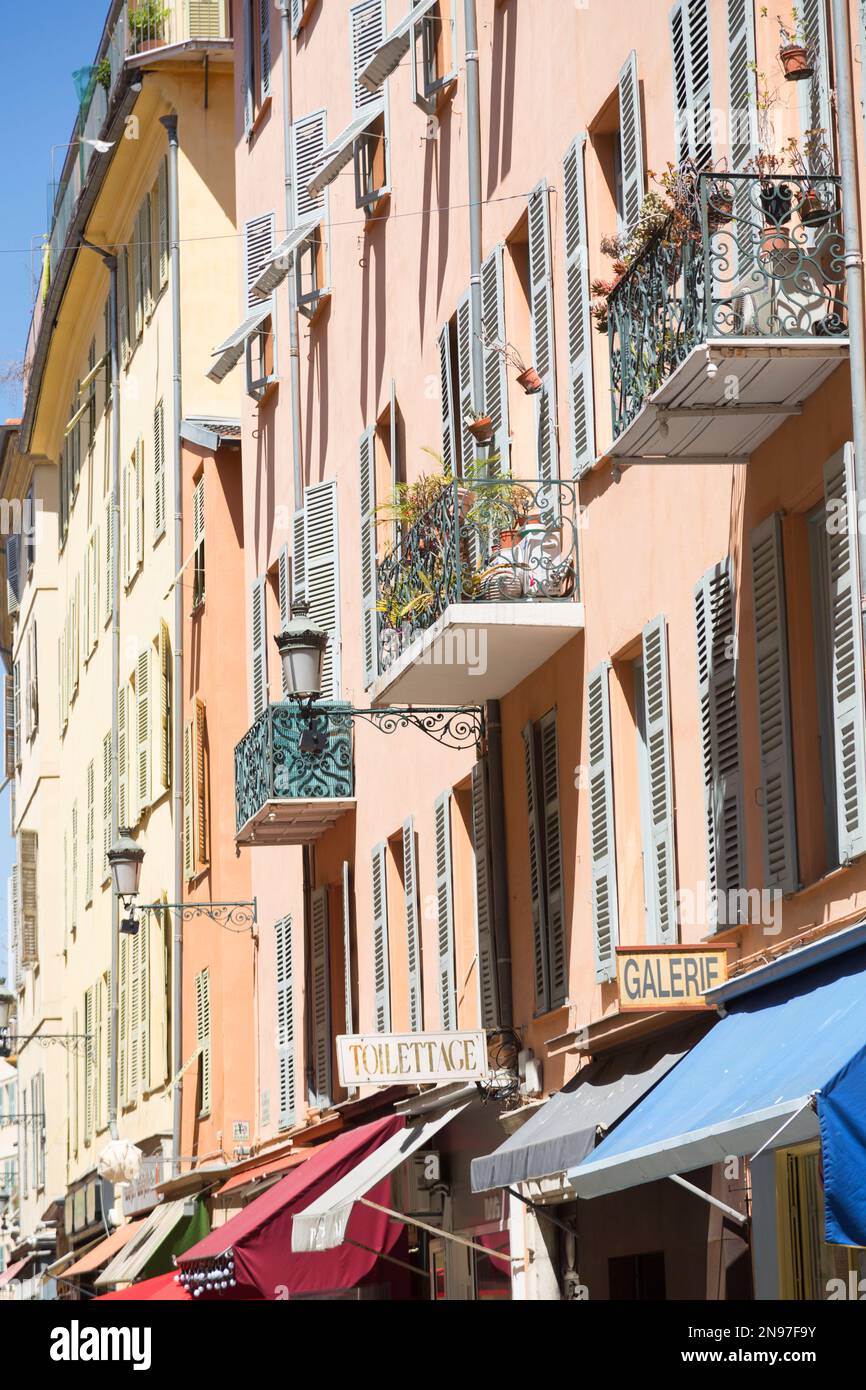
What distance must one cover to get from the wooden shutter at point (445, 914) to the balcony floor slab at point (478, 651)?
1511 mm

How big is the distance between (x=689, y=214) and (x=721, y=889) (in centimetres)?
330

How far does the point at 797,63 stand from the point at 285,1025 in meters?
14.9

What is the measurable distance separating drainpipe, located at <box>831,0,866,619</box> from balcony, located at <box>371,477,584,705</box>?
4575 mm

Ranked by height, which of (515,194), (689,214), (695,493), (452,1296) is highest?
(515,194)

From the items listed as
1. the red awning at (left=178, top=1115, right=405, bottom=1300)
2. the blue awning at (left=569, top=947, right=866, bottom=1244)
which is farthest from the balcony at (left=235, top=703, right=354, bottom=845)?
the blue awning at (left=569, top=947, right=866, bottom=1244)

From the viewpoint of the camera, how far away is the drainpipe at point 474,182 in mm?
17641

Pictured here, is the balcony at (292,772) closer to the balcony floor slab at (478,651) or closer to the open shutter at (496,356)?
the balcony floor slab at (478,651)

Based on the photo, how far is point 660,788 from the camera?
1359 cm

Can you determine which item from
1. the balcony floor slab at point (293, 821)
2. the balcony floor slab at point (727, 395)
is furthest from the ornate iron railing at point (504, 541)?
the balcony floor slab at point (293, 821)

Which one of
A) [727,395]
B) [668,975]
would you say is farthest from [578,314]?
[668,975]

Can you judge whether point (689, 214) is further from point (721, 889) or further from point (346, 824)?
point (346, 824)
